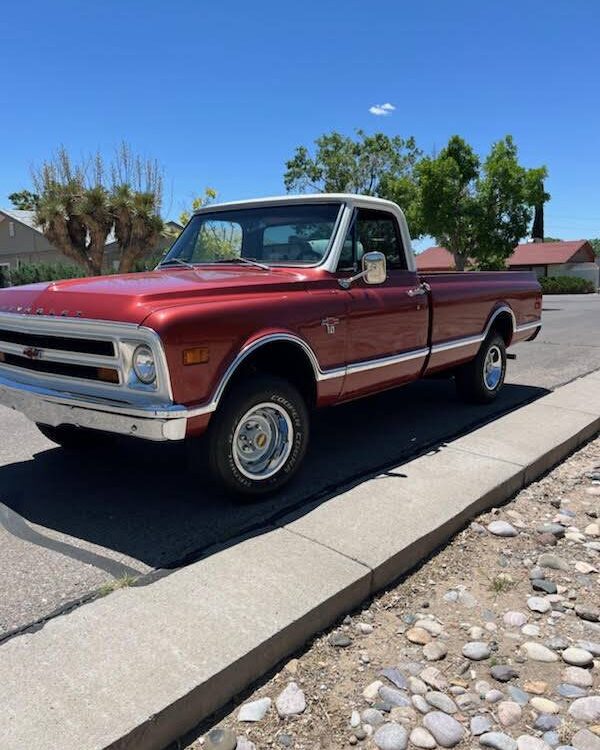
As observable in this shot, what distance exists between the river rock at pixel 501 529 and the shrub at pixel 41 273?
84.1ft

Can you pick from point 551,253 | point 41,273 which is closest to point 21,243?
point 41,273

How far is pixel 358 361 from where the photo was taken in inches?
178

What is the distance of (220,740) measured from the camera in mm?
2201

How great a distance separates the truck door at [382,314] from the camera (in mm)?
4531

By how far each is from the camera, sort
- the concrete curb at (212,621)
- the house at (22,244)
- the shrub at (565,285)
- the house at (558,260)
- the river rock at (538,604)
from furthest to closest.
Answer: the house at (558,260) → the shrub at (565,285) → the house at (22,244) → the river rock at (538,604) → the concrete curb at (212,621)

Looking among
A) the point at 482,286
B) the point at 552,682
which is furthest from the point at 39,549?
the point at 482,286

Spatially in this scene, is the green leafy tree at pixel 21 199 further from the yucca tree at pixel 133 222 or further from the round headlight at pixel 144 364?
the round headlight at pixel 144 364

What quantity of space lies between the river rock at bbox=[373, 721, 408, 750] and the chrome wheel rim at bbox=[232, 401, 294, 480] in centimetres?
176

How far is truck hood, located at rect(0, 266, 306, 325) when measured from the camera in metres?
3.37

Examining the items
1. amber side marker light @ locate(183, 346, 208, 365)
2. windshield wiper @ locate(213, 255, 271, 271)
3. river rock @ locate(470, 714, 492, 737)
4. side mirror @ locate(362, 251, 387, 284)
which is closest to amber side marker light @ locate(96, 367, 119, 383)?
amber side marker light @ locate(183, 346, 208, 365)

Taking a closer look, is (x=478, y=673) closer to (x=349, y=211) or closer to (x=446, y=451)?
(x=446, y=451)

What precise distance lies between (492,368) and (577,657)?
4368 millimetres

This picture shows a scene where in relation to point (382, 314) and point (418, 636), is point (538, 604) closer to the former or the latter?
point (418, 636)

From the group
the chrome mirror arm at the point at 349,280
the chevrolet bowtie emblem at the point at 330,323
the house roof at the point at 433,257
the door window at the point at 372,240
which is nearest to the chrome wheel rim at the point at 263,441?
the chevrolet bowtie emblem at the point at 330,323
